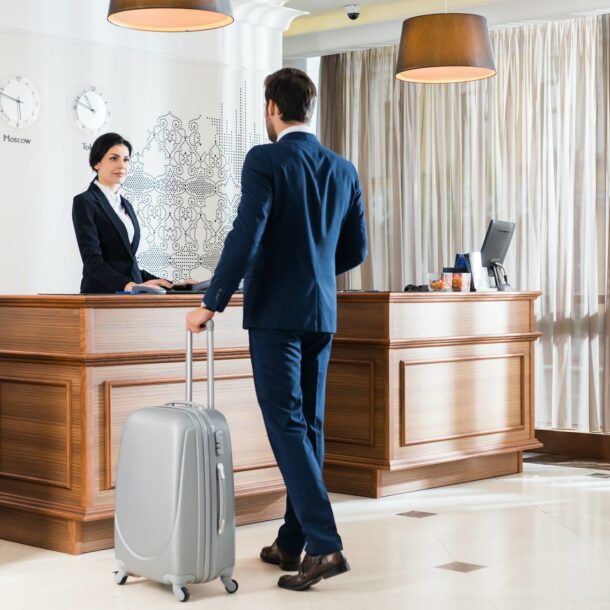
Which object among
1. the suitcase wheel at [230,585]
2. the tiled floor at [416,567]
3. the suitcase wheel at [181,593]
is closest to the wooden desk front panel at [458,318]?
the tiled floor at [416,567]

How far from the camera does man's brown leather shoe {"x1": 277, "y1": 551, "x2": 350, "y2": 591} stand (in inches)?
136

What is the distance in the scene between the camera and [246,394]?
448cm

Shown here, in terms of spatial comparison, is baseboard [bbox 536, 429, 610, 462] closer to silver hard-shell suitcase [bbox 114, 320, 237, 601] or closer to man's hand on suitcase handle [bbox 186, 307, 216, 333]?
silver hard-shell suitcase [bbox 114, 320, 237, 601]

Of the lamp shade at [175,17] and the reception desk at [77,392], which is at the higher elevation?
the lamp shade at [175,17]

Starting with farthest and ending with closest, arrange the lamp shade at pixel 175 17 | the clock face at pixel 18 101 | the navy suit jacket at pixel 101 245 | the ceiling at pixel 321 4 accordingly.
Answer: the ceiling at pixel 321 4 < the clock face at pixel 18 101 < the navy suit jacket at pixel 101 245 < the lamp shade at pixel 175 17

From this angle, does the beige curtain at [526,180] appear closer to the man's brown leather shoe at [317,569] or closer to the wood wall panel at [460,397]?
the wood wall panel at [460,397]

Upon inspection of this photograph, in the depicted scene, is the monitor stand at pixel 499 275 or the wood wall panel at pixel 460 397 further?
the monitor stand at pixel 499 275

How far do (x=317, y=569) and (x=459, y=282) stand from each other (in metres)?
2.63

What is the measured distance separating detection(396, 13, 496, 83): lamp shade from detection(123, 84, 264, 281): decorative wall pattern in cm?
204

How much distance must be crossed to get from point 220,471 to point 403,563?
35.9 inches

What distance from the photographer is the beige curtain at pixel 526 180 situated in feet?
22.7

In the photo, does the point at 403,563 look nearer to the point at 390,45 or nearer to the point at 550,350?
the point at 550,350

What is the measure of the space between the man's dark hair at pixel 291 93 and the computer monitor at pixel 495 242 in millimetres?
2710

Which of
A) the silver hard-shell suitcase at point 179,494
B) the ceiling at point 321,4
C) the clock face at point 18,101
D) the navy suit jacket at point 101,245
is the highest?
the ceiling at point 321,4
